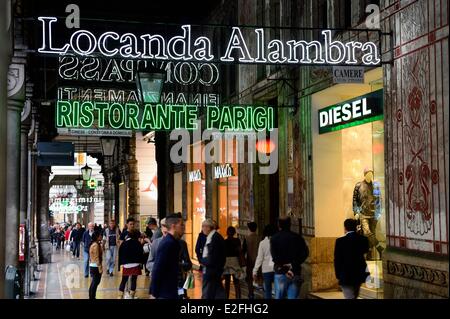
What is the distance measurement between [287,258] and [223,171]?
979 cm

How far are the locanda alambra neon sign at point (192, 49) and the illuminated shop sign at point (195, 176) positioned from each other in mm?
11691

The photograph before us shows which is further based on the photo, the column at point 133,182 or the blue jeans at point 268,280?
the column at point 133,182

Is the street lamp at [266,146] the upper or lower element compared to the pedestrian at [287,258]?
upper

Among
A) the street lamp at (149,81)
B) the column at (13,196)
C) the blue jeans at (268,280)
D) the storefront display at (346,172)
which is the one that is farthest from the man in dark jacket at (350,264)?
the street lamp at (149,81)

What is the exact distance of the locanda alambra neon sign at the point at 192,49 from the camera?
10570 mm

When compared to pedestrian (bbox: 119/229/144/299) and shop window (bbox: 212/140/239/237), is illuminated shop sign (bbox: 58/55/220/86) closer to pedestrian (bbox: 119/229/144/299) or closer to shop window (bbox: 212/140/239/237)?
shop window (bbox: 212/140/239/237)

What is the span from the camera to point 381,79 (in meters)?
12.6

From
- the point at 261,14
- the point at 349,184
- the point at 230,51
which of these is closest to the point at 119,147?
the point at 261,14

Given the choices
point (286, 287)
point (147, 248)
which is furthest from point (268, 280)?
point (147, 248)

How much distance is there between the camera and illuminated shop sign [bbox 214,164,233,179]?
64.4 feet

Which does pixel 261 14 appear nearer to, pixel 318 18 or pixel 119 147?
pixel 318 18

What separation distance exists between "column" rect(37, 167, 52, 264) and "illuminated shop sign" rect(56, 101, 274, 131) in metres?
13.1

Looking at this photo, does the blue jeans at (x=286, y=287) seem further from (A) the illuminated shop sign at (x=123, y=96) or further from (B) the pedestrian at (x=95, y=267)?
(A) the illuminated shop sign at (x=123, y=96)

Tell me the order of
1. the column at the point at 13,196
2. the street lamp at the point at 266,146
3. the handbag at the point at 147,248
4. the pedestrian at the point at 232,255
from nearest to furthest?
the column at the point at 13,196 → the pedestrian at the point at 232,255 → the street lamp at the point at 266,146 → the handbag at the point at 147,248
